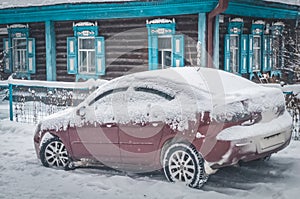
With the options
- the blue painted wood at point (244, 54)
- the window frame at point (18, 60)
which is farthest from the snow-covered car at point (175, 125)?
the window frame at point (18, 60)

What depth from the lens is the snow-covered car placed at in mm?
6094

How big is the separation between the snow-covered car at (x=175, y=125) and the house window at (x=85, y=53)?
826 centimetres

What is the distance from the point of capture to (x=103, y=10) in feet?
49.0

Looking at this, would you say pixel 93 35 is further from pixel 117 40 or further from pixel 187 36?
pixel 187 36

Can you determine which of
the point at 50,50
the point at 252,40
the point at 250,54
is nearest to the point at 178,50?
A: the point at 250,54

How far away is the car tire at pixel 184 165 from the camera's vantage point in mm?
6168

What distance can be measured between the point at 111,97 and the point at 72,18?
922 centimetres

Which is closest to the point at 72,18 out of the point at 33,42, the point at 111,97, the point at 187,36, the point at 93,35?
the point at 93,35

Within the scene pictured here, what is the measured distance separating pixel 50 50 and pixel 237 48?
20.9 ft

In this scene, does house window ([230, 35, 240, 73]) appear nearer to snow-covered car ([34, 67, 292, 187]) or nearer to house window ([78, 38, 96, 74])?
house window ([78, 38, 96, 74])

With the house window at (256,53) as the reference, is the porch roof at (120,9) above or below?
above

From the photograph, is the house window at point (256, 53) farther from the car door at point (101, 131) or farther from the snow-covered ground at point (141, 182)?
the car door at point (101, 131)

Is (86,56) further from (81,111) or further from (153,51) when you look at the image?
(81,111)

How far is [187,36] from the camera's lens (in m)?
14.0
